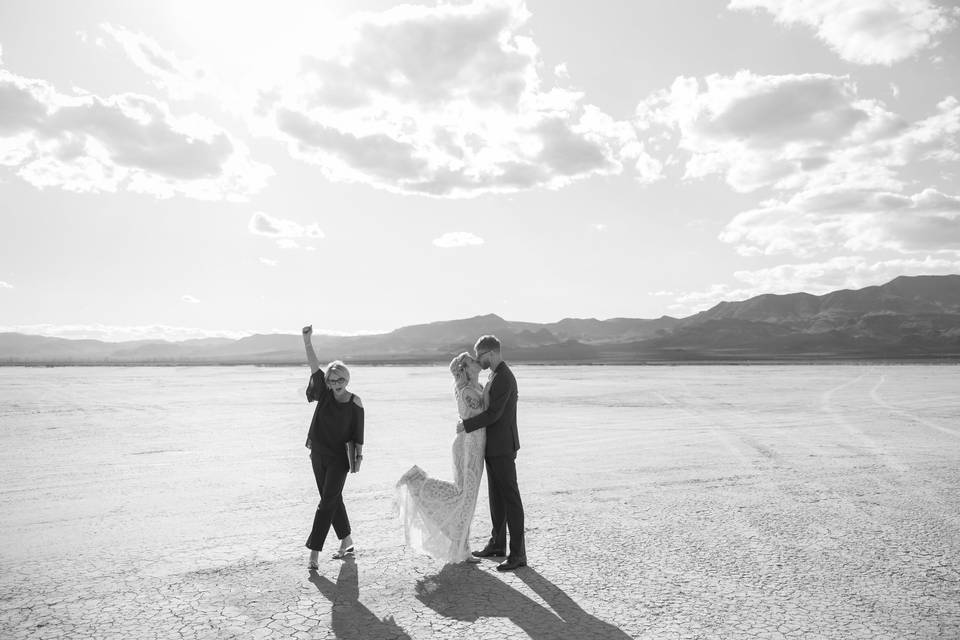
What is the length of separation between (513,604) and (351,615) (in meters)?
1.25

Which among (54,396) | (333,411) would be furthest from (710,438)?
(54,396)

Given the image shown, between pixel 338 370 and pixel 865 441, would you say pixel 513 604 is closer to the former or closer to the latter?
pixel 338 370

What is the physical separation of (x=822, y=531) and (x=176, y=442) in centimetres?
1269

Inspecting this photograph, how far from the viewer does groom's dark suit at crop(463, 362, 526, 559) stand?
568 centimetres

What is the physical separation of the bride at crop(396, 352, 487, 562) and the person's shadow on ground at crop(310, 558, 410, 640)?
740 millimetres

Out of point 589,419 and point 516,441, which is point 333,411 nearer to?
point 516,441

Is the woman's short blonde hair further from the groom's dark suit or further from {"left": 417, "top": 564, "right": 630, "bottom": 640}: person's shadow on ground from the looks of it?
{"left": 417, "top": 564, "right": 630, "bottom": 640}: person's shadow on ground

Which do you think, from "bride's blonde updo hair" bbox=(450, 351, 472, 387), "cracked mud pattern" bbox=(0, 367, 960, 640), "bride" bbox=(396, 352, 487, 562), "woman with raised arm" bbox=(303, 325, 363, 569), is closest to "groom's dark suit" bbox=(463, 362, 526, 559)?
"bride" bbox=(396, 352, 487, 562)

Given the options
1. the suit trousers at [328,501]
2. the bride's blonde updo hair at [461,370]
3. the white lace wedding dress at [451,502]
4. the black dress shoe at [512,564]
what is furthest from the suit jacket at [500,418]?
the suit trousers at [328,501]

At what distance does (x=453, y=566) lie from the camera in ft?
19.1

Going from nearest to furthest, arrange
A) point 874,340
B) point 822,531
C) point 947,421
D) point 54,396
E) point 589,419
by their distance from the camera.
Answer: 1. point 822,531
2. point 947,421
3. point 589,419
4. point 54,396
5. point 874,340

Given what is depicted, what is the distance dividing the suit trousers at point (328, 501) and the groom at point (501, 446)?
1287mm

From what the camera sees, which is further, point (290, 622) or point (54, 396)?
point (54, 396)

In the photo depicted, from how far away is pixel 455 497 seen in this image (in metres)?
5.80
